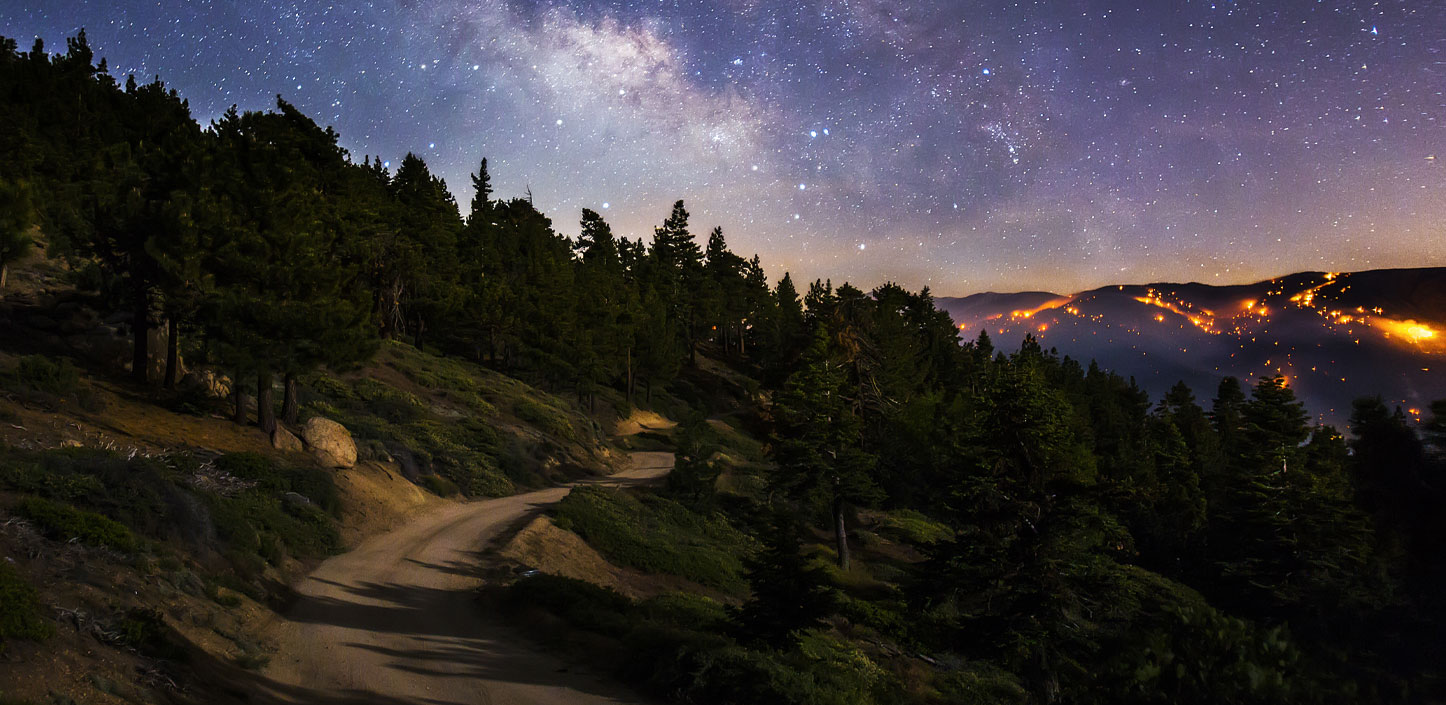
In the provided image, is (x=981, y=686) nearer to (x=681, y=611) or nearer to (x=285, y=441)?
(x=681, y=611)

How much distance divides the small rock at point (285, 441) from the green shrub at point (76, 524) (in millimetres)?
13487

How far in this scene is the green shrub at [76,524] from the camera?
39.9 ft

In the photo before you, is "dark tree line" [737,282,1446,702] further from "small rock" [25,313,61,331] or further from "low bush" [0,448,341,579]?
"small rock" [25,313,61,331]

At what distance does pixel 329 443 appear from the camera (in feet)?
90.4

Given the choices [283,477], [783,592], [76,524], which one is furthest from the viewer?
[283,477]

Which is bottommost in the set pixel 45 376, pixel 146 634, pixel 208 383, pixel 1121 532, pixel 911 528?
pixel 911 528

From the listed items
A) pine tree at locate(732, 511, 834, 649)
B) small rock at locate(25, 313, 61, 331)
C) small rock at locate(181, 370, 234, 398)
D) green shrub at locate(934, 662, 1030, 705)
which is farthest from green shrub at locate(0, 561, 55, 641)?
small rock at locate(25, 313, 61, 331)

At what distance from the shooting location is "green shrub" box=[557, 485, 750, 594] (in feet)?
84.4

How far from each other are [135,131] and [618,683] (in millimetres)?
64879

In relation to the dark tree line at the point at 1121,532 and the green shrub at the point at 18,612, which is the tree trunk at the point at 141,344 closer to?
the green shrub at the point at 18,612

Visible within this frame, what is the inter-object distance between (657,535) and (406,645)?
1610 centimetres

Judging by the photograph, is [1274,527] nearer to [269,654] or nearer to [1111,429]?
[1111,429]

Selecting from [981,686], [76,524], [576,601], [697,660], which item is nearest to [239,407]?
[76,524]

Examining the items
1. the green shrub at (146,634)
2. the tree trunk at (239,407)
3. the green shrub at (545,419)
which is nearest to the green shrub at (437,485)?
the tree trunk at (239,407)
